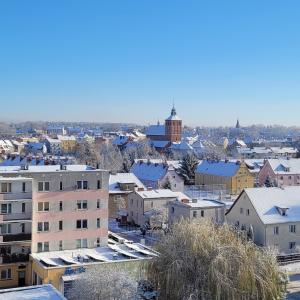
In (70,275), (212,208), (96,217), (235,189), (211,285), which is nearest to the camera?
(211,285)

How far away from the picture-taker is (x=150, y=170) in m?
78.9

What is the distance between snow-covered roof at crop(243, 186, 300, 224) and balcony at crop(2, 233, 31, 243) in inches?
741

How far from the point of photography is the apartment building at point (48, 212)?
35.5 meters

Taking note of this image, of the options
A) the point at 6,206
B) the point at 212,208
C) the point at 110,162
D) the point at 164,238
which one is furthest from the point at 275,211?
the point at 110,162

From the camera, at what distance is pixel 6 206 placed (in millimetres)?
35469

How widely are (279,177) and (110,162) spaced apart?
35.1 m

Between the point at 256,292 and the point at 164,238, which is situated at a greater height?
the point at 164,238

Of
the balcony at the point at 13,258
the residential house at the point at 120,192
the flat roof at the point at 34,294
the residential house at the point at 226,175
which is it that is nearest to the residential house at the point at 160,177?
the residential house at the point at 226,175

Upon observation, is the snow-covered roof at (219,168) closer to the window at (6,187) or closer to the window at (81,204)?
the window at (81,204)

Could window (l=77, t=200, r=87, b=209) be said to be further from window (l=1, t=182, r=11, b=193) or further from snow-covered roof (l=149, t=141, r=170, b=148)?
snow-covered roof (l=149, t=141, r=170, b=148)

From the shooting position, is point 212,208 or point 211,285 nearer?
point 211,285

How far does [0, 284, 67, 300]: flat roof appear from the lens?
70.9 ft

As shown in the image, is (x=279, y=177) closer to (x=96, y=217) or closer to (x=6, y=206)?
(x=96, y=217)

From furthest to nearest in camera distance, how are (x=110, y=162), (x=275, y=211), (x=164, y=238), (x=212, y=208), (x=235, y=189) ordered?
(x=110, y=162) < (x=235, y=189) < (x=212, y=208) < (x=275, y=211) < (x=164, y=238)
